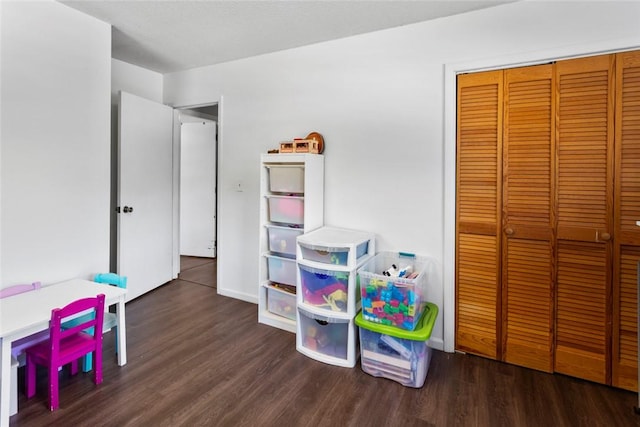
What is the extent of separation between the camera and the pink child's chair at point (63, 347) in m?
1.84

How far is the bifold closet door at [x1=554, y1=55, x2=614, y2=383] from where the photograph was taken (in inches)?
81.8

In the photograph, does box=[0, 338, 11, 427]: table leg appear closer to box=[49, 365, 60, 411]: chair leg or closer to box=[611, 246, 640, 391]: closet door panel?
box=[49, 365, 60, 411]: chair leg

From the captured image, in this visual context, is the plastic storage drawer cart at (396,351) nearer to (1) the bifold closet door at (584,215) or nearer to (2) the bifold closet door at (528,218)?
(2) the bifold closet door at (528,218)

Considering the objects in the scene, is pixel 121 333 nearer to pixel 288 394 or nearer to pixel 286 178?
pixel 288 394

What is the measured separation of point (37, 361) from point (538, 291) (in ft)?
10.5

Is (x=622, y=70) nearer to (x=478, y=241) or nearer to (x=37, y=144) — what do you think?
(x=478, y=241)

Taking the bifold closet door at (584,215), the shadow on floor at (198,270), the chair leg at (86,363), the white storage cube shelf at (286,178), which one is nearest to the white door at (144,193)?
the shadow on floor at (198,270)

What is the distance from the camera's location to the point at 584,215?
2.15 metres

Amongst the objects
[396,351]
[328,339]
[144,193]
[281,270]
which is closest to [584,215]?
[396,351]

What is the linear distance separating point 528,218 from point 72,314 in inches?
117

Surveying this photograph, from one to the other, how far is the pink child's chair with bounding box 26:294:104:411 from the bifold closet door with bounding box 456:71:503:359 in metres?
2.51

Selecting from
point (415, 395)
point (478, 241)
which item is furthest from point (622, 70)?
point (415, 395)

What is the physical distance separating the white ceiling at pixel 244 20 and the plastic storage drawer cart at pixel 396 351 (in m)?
2.22

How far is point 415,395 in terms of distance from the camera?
205 cm
